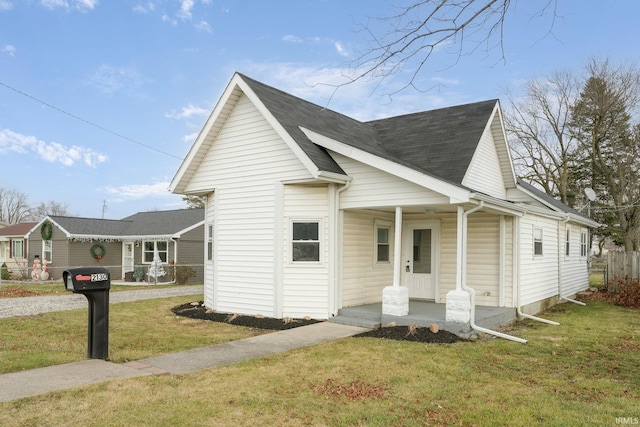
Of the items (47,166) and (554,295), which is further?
(47,166)

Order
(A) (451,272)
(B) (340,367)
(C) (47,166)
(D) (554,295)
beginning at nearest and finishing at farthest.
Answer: (B) (340,367) → (A) (451,272) → (D) (554,295) → (C) (47,166)

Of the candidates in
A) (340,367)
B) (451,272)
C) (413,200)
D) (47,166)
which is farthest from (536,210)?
(47,166)

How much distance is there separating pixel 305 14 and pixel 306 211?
444cm

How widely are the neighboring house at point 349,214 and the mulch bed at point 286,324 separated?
0.32 meters

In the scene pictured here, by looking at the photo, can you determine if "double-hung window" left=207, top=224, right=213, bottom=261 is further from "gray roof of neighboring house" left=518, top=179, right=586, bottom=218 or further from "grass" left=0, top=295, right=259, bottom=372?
"gray roof of neighboring house" left=518, top=179, right=586, bottom=218

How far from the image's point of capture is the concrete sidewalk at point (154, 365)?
5.54 meters

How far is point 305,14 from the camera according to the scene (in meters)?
7.66

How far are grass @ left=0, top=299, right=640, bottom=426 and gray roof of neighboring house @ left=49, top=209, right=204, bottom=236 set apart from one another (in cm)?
1997

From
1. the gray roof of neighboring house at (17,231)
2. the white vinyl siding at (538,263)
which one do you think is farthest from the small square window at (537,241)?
the gray roof of neighboring house at (17,231)


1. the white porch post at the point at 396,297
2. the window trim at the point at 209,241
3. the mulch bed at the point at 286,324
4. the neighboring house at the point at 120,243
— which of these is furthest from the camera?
the neighboring house at the point at 120,243

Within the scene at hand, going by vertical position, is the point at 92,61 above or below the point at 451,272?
above

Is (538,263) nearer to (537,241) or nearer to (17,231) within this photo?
(537,241)

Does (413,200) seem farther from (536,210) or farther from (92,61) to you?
(92,61)

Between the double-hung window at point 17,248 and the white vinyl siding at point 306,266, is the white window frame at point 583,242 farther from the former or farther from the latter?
the double-hung window at point 17,248
